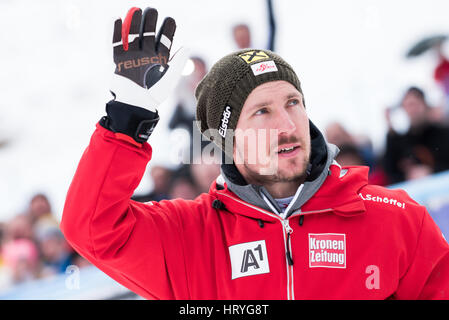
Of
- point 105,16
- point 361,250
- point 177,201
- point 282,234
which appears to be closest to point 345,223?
point 361,250

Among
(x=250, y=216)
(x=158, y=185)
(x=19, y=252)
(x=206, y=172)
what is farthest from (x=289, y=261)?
(x=19, y=252)

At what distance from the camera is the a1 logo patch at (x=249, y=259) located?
163cm

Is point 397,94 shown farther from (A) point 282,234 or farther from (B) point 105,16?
(A) point 282,234

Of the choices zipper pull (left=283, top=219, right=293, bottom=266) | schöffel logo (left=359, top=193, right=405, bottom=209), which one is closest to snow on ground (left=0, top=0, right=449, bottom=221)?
schöffel logo (left=359, top=193, right=405, bottom=209)

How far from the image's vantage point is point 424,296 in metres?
1.59

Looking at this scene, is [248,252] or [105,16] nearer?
[248,252]

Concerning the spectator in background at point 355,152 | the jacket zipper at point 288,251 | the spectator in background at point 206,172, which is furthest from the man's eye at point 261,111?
the spectator in background at point 355,152

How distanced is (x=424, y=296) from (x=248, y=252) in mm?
548

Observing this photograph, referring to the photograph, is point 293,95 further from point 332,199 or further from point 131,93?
point 131,93

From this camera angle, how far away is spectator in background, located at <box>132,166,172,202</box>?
3.91 meters

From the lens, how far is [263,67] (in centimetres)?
187

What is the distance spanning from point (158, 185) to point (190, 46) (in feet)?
4.84

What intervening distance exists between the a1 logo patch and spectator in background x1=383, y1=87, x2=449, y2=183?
2.44 metres

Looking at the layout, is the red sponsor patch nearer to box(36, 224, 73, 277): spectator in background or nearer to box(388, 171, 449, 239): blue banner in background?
box(388, 171, 449, 239): blue banner in background
